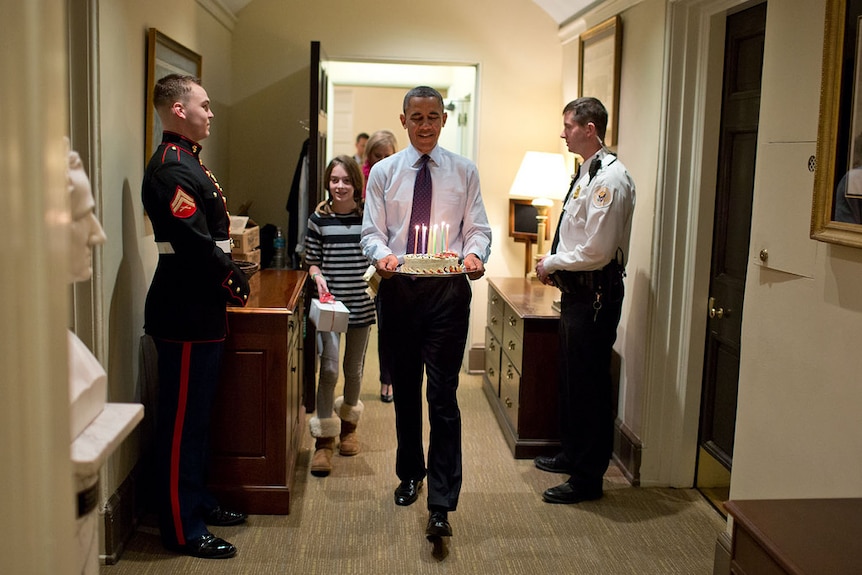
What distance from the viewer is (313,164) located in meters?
4.44

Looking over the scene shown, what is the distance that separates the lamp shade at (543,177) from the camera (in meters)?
5.04

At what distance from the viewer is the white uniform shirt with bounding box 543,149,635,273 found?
3410 millimetres

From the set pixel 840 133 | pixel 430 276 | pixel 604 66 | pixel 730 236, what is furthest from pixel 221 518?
pixel 604 66

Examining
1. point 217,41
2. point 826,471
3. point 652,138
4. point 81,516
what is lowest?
point 826,471

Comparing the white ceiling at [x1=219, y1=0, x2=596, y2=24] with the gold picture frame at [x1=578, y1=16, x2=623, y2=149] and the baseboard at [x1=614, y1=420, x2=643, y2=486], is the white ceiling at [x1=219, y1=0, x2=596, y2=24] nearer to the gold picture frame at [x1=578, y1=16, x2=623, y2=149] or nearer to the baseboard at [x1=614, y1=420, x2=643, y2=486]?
the gold picture frame at [x1=578, y1=16, x2=623, y2=149]

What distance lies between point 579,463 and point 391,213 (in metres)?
1.32

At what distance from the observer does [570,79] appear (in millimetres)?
5246

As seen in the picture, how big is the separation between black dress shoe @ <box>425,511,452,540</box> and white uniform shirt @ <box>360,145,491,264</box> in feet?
3.15

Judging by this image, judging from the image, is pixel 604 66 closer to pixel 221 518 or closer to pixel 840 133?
pixel 840 133

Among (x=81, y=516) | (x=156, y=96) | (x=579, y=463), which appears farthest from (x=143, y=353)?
(x=81, y=516)

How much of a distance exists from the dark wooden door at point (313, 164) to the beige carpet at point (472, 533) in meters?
0.72

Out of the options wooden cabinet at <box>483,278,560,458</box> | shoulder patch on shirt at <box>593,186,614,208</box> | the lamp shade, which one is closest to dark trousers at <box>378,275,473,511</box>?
shoulder patch on shirt at <box>593,186,614,208</box>

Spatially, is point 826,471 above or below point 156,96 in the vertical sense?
below

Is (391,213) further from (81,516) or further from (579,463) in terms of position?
(81,516)
